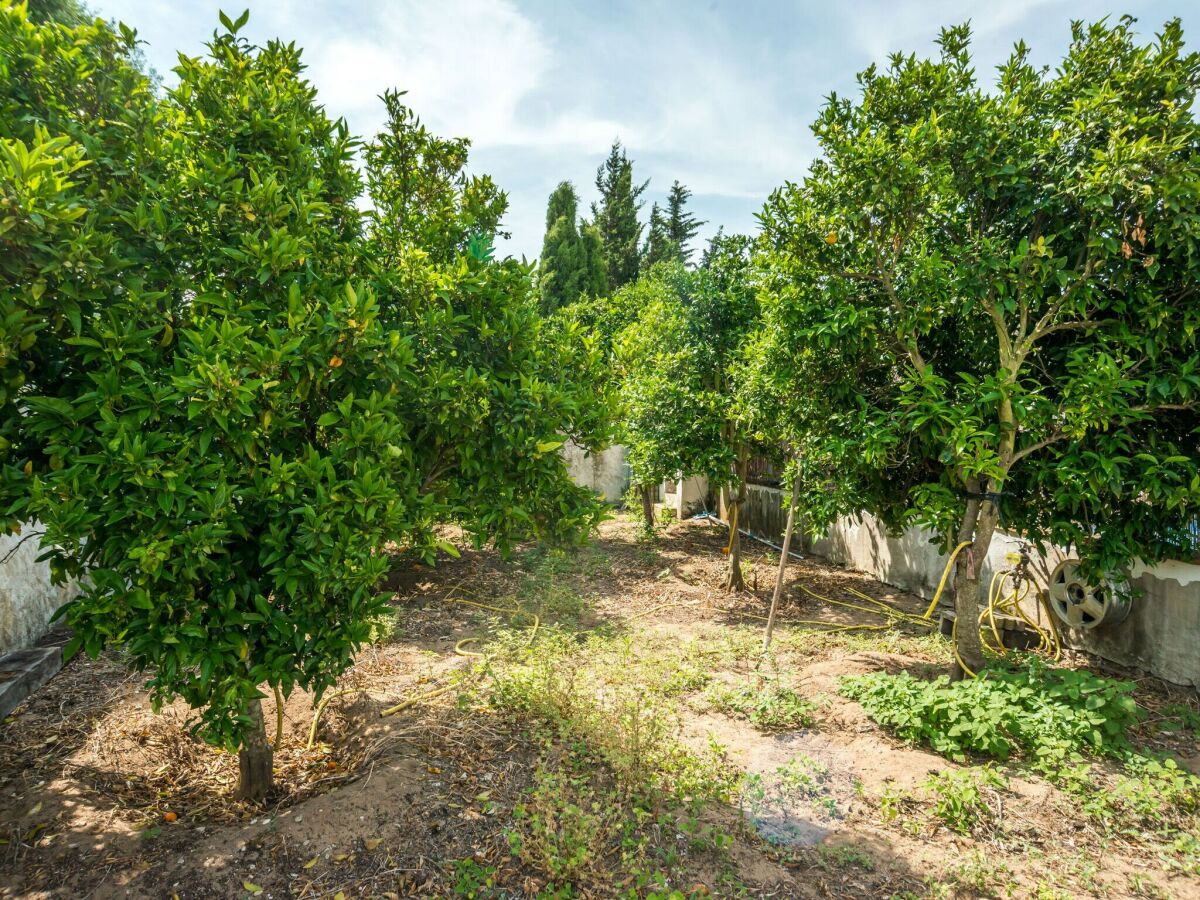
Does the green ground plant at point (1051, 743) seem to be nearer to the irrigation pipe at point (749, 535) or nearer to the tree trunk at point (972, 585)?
the tree trunk at point (972, 585)

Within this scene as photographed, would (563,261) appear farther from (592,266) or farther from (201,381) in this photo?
(201,381)

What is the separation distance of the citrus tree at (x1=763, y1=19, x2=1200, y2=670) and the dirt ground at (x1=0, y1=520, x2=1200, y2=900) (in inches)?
74.0

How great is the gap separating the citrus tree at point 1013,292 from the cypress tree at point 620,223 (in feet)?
76.3

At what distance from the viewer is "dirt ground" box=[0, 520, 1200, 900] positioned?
10.0 feet

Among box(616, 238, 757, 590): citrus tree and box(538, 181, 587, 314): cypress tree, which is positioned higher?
box(538, 181, 587, 314): cypress tree

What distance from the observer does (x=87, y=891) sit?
2885 mm

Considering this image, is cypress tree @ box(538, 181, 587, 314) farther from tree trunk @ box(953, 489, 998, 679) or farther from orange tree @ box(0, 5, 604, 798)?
orange tree @ box(0, 5, 604, 798)

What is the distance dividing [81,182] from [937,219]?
227 inches

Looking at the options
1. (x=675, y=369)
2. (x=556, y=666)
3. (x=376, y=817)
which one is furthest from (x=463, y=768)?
(x=675, y=369)

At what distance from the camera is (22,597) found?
5.66 metres

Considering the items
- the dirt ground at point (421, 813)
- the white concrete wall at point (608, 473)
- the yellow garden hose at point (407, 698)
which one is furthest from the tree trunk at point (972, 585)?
the white concrete wall at point (608, 473)

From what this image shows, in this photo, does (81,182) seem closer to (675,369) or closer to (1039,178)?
(1039,178)

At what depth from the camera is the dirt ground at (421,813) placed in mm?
3059

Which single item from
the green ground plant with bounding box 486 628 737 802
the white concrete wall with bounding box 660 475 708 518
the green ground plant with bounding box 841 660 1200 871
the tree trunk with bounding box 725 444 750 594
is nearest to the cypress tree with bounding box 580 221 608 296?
the white concrete wall with bounding box 660 475 708 518
